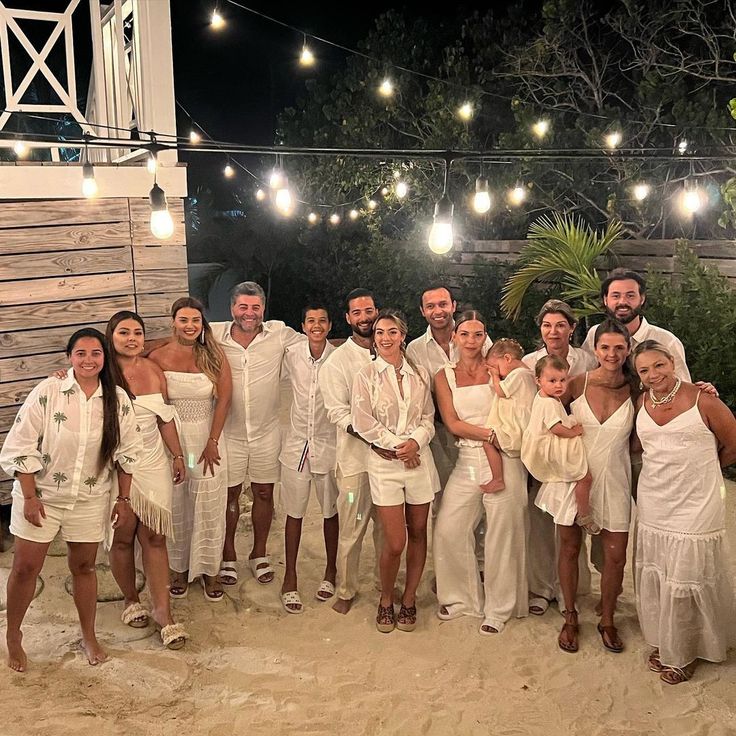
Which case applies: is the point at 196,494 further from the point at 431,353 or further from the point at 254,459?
the point at 431,353

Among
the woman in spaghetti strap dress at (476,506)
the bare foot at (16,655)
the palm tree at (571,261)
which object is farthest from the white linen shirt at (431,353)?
the palm tree at (571,261)

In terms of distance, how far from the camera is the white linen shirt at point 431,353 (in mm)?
4324

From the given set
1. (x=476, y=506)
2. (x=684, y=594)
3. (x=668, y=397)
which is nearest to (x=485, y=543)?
(x=476, y=506)

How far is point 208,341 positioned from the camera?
14.2 ft

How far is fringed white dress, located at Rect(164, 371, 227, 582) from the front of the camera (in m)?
4.26

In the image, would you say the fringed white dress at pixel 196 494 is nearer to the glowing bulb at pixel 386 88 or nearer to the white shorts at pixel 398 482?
the white shorts at pixel 398 482

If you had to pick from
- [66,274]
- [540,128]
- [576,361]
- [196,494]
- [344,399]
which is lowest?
[196,494]

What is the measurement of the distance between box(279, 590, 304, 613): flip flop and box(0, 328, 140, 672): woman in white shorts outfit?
1191mm

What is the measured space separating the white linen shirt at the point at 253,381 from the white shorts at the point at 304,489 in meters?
0.33

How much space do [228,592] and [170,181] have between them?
2.96 meters

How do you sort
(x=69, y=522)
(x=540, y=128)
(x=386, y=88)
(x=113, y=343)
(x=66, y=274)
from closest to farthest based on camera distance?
(x=69, y=522)
(x=113, y=343)
(x=66, y=274)
(x=540, y=128)
(x=386, y=88)

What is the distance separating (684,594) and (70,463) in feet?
10.1

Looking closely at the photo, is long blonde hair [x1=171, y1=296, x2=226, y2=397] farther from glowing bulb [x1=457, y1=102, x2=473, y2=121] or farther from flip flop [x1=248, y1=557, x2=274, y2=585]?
glowing bulb [x1=457, y1=102, x2=473, y2=121]

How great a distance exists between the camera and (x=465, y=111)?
32.2 feet
